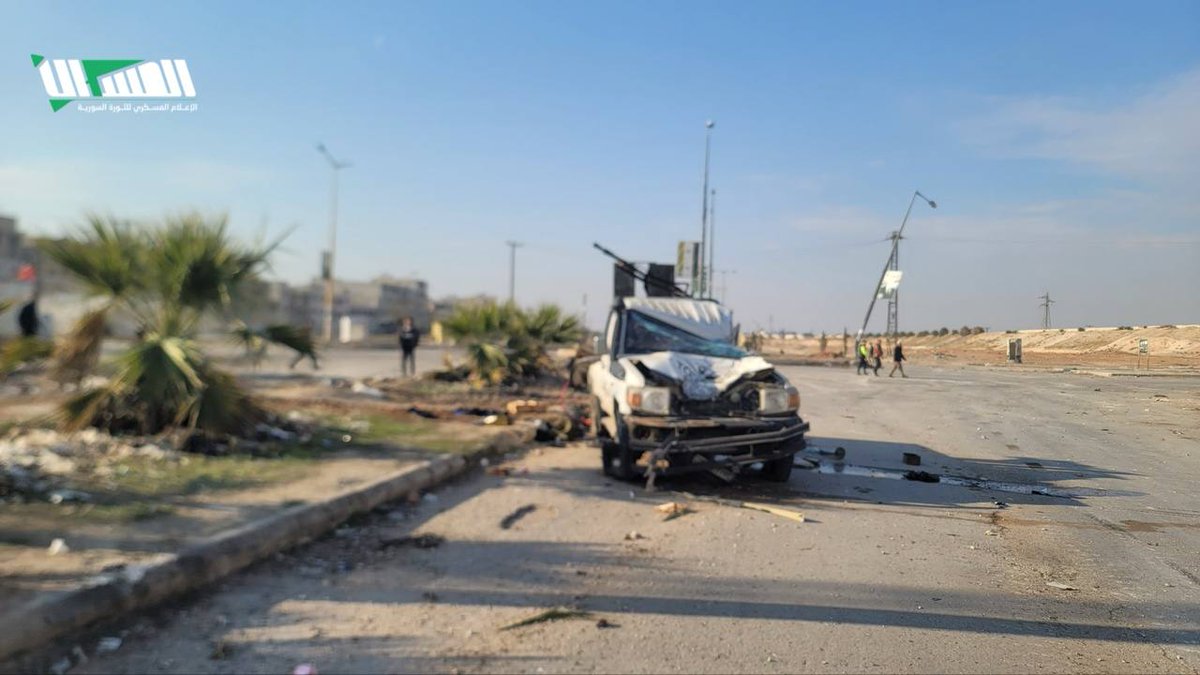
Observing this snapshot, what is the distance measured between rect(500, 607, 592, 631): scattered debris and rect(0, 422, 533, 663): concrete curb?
1.98 meters

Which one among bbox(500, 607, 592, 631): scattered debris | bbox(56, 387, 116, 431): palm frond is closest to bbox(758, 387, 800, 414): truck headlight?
bbox(500, 607, 592, 631): scattered debris

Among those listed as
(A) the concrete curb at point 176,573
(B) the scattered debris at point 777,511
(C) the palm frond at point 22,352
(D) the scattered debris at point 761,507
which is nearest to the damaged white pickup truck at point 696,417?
(D) the scattered debris at point 761,507

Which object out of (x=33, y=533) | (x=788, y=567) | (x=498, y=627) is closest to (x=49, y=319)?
(x=33, y=533)

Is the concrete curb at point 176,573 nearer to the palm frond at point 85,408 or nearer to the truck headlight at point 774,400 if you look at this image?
the palm frond at point 85,408

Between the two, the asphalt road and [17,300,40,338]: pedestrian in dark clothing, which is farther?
[17,300,40,338]: pedestrian in dark clothing

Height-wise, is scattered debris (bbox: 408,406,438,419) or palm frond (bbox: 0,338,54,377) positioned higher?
palm frond (bbox: 0,338,54,377)

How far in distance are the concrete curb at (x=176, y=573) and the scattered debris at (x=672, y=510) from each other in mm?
2522

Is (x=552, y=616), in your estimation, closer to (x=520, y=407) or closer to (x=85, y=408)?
(x=85, y=408)

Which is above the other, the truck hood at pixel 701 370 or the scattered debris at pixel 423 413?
the truck hood at pixel 701 370

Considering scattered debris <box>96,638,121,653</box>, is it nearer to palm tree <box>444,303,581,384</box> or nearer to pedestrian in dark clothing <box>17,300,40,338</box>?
pedestrian in dark clothing <box>17,300,40,338</box>

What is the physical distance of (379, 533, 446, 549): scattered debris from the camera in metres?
6.03

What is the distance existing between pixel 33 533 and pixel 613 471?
550 centimetres

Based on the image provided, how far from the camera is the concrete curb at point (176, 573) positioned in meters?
3.82

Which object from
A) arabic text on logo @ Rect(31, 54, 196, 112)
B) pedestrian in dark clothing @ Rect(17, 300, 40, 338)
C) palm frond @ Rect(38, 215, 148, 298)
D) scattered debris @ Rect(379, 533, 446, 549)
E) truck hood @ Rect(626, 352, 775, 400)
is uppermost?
arabic text on logo @ Rect(31, 54, 196, 112)
